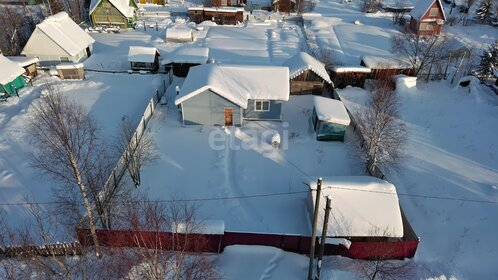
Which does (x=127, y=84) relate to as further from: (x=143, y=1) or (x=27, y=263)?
(x=143, y=1)

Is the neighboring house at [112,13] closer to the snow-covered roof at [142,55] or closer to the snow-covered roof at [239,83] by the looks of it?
the snow-covered roof at [142,55]

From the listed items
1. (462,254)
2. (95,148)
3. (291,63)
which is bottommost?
(462,254)

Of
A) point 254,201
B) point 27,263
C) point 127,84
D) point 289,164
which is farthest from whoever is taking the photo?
point 127,84

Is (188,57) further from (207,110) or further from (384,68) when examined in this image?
(384,68)

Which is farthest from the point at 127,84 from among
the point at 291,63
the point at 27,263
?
the point at 27,263

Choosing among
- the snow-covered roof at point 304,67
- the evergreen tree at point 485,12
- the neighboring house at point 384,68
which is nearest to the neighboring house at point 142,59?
the snow-covered roof at point 304,67

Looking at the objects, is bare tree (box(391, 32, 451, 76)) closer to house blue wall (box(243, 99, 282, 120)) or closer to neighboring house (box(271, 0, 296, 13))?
house blue wall (box(243, 99, 282, 120))

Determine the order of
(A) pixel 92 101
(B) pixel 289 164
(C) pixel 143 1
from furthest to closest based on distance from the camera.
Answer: (C) pixel 143 1 → (A) pixel 92 101 → (B) pixel 289 164

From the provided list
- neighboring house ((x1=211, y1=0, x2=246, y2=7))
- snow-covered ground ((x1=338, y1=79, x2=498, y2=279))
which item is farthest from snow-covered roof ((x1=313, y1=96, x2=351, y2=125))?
neighboring house ((x1=211, y1=0, x2=246, y2=7))
